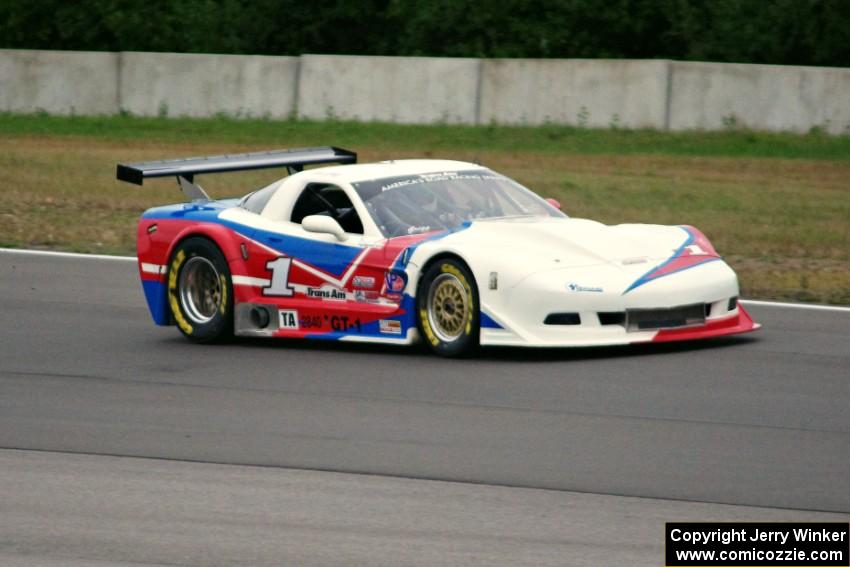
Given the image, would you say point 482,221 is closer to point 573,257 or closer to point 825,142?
point 573,257

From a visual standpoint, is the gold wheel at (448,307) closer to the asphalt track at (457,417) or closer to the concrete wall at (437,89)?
the asphalt track at (457,417)

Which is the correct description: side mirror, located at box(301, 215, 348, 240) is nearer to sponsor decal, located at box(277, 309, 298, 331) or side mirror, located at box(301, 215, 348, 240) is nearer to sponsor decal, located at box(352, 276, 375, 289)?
sponsor decal, located at box(352, 276, 375, 289)

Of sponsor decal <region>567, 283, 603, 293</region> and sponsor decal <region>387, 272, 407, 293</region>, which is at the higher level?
sponsor decal <region>567, 283, 603, 293</region>

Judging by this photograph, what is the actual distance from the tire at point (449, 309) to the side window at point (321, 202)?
49.4 inches

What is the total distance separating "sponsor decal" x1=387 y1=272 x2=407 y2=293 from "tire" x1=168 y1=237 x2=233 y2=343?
1516mm

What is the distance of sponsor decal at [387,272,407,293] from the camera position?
10594 mm

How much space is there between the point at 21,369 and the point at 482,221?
310cm

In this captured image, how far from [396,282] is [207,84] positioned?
2161 centimetres

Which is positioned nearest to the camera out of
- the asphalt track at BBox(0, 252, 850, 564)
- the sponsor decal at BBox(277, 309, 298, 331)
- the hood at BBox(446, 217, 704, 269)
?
the asphalt track at BBox(0, 252, 850, 564)

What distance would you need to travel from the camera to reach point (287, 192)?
11.7 metres

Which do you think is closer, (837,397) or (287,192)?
(837,397)

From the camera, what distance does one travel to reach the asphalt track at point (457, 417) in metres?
7.28

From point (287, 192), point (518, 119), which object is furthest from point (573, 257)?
point (518, 119)

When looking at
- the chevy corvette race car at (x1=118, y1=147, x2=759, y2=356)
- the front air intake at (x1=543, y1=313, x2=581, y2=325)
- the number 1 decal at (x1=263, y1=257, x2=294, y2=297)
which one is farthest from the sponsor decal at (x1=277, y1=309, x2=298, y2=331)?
the front air intake at (x1=543, y1=313, x2=581, y2=325)
